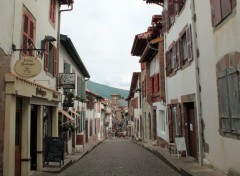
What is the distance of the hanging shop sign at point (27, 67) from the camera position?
823 centimetres

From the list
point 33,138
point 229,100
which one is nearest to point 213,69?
point 229,100

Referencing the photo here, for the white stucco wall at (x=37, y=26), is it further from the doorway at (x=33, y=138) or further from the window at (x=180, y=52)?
the window at (x=180, y=52)

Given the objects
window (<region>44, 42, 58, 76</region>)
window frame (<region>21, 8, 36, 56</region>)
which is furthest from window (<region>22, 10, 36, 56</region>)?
window (<region>44, 42, 58, 76</region>)

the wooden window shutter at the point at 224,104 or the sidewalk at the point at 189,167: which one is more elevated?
the wooden window shutter at the point at 224,104

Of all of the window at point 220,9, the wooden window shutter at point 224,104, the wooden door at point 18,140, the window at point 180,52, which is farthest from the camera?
the window at point 180,52

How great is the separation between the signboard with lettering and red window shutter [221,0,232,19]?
7.38m

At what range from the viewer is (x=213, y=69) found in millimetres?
9312

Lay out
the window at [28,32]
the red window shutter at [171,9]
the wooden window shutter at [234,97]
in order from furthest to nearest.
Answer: the red window shutter at [171,9] → the window at [28,32] → the wooden window shutter at [234,97]

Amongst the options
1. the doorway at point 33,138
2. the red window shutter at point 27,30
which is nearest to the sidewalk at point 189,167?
the doorway at point 33,138

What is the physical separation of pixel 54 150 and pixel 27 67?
15.5ft

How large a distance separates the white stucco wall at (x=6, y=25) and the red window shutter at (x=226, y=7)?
218 inches

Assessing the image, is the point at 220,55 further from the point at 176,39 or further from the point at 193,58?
the point at 176,39

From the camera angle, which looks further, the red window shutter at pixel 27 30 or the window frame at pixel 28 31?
the red window shutter at pixel 27 30

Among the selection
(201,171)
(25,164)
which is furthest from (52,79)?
(201,171)
